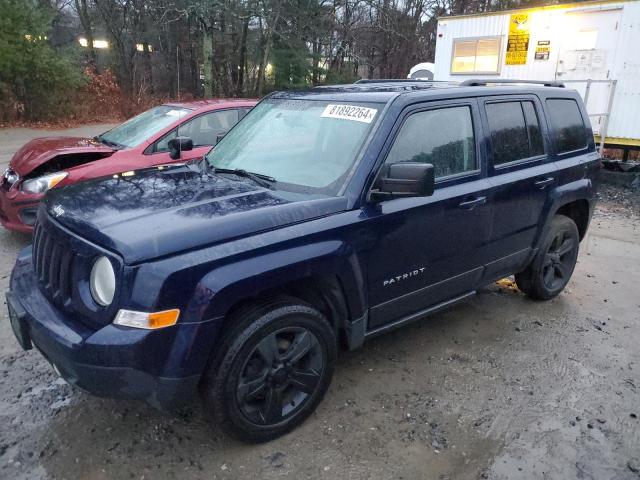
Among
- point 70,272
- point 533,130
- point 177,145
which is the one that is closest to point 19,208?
point 177,145

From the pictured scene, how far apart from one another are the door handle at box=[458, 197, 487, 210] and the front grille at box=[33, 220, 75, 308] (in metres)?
2.36

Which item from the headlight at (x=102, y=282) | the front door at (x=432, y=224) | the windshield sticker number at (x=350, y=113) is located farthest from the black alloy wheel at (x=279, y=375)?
the windshield sticker number at (x=350, y=113)

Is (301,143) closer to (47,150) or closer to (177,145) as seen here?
(177,145)

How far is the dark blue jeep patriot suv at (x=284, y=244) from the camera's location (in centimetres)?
236

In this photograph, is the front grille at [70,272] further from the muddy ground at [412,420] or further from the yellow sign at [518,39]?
the yellow sign at [518,39]

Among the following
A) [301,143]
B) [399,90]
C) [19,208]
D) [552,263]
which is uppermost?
[399,90]

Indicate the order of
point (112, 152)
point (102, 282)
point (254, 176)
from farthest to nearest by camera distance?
point (112, 152)
point (254, 176)
point (102, 282)

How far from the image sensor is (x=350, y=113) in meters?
3.27

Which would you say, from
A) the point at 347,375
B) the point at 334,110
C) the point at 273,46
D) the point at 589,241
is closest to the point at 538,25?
the point at 589,241

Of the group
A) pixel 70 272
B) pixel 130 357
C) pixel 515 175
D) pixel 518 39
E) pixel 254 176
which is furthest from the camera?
pixel 518 39

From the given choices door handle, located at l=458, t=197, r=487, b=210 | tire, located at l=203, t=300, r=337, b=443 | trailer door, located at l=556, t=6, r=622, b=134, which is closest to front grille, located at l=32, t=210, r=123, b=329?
tire, located at l=203, t=300, r=337, b=443

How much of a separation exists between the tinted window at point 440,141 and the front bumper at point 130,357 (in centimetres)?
157

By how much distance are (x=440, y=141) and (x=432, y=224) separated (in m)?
0.57

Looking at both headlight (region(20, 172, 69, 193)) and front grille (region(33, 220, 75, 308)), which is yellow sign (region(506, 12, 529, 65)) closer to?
headlight (region(20, 172, 69, 193))
